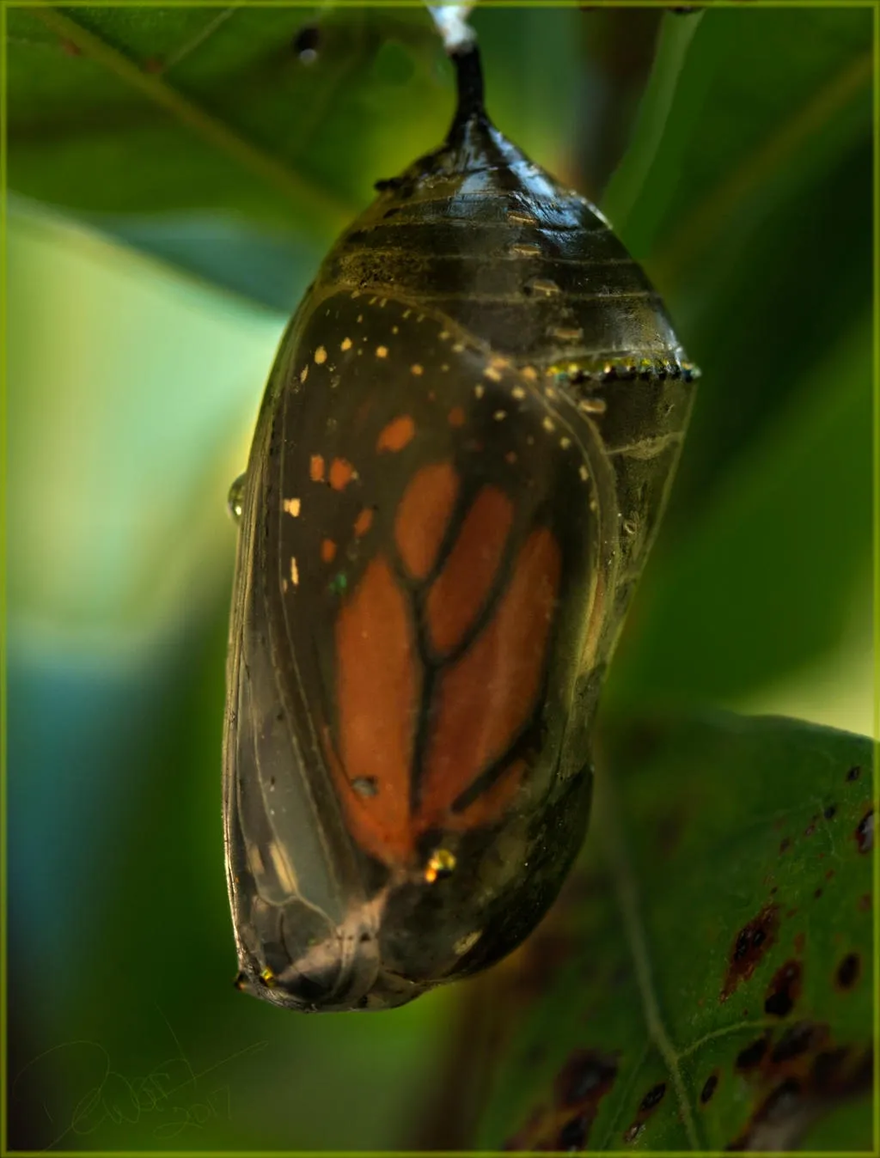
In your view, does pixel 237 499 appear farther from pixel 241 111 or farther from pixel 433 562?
pixel 241 111

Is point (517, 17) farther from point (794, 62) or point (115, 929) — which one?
point (115, 929)

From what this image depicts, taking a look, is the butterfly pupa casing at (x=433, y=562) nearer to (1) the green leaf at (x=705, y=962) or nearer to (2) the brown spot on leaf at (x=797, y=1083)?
(1) the green leaf at (x=705, y=962)

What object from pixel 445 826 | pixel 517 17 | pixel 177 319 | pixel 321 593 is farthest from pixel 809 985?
pixel 177 319

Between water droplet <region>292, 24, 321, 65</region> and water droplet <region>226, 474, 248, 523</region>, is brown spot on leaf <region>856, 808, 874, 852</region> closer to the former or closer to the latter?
water droplet <region>226, 474, 248, 523</region>

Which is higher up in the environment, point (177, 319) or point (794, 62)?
point (794, 62)

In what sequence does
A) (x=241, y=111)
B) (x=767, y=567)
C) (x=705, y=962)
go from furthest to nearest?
(x=767, y=567), (x=241, y=111), (x=705, y=962)

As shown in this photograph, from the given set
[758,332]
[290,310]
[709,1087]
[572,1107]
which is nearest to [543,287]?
[758,332]

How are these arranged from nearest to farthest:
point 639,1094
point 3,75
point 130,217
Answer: point 639,1094
point 3,75
point 130,217
